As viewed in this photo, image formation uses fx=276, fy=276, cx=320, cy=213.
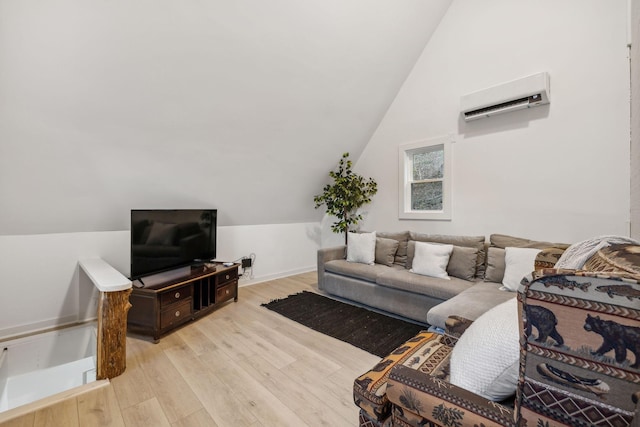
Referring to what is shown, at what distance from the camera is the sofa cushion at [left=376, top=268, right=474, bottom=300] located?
102 inches

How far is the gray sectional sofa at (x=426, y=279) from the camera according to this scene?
2227 millimetres

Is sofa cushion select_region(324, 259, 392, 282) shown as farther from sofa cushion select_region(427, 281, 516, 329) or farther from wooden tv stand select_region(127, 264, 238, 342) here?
wooden tv stand select_region(127, 264, 238, 342)

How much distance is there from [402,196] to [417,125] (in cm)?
101

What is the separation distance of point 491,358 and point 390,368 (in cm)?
45

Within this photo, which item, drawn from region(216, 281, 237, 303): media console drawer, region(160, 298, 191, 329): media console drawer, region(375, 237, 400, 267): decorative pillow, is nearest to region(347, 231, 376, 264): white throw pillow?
region(375, 237, 400, 267): decorative pillow

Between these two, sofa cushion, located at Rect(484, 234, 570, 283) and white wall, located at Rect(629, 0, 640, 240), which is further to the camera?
sofa cushion, located at Rect(484, 234, 570, 283)

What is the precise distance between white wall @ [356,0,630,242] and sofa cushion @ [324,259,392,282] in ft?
3.42

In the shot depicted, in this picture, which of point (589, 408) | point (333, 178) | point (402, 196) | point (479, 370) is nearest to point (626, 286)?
point (589, 408)

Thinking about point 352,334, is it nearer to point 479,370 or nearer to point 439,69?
point 479,370

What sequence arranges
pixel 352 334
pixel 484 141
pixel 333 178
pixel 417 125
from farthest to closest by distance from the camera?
pixel 333 178, pixel 417 125, pixel 484 141, pixel 352 334

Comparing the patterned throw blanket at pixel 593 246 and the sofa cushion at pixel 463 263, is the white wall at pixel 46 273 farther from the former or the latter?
the patterned throw blanket at pixel 593 246

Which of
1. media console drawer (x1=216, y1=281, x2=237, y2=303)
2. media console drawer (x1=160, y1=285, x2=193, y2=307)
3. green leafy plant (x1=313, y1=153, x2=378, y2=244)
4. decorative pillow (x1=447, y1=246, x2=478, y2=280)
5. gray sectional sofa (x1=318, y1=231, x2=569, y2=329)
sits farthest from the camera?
green leafy plant (x1=313, y1=153, x2=378, y2=244)

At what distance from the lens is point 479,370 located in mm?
885

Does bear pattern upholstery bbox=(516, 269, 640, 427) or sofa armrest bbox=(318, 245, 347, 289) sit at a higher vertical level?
bear pattern upholstery bbox=(516, 269, 640, 427)
